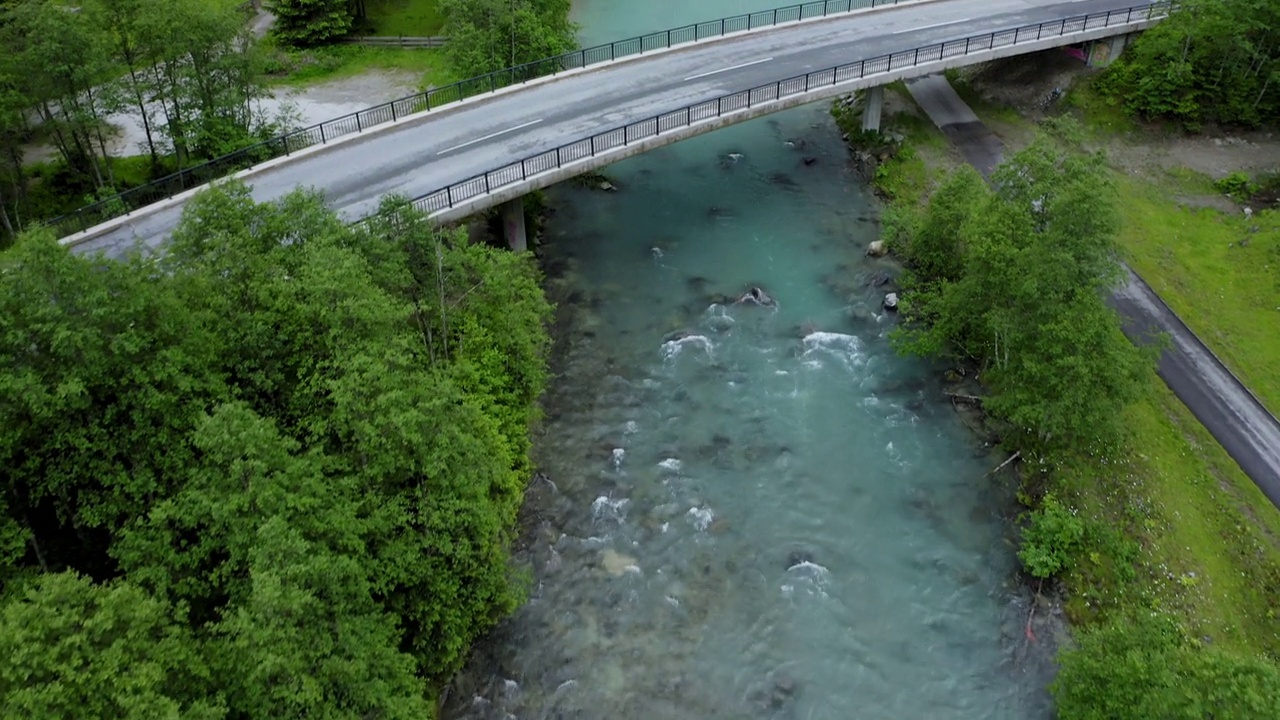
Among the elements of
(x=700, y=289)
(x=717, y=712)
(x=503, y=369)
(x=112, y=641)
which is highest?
(x=112, y=641)

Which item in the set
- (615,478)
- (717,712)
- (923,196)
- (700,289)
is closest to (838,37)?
(923,196)

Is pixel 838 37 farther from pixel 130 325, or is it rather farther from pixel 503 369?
pixel 130 325

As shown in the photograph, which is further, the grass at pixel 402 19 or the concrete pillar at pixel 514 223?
the grass at pixel 402 19

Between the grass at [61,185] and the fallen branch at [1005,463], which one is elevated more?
the grass at [61,185]

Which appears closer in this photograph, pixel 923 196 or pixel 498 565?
pixel 498 565

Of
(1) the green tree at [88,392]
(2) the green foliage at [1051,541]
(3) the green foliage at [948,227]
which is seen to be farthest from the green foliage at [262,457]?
(3) the green foliage at [948,227]

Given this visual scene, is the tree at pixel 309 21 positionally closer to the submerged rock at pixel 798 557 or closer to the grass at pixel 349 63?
the grass at pixel 349 63

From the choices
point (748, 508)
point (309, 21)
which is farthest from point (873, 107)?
point (309, 21)

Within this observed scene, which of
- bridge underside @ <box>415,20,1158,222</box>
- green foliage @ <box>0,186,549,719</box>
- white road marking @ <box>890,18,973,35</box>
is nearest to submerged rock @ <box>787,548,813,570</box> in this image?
green foliage @ <box>0,186,549,719</box>
